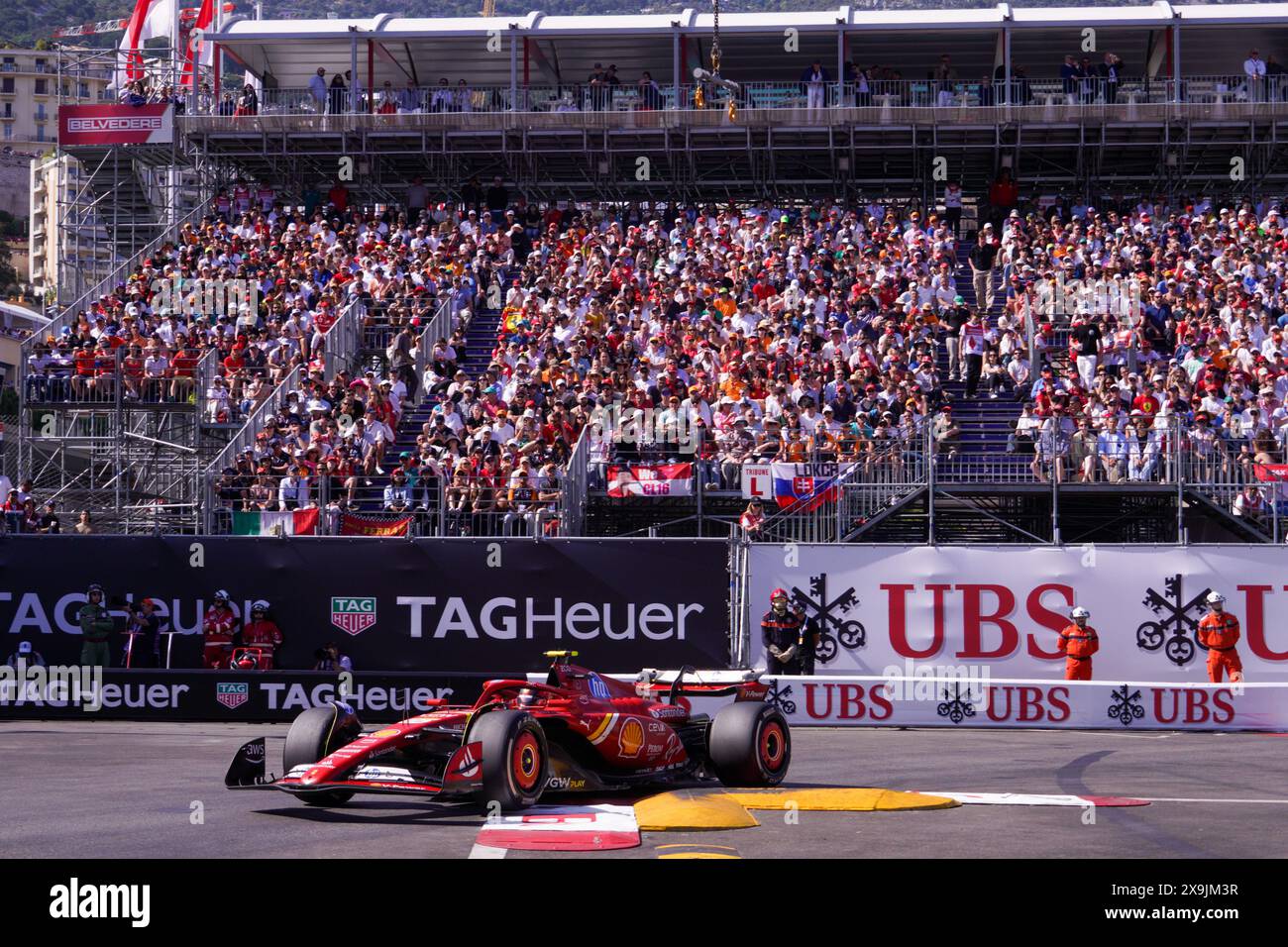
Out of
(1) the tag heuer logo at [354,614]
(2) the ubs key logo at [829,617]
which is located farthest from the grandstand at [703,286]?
(2) the ubs key logo at [829,617]

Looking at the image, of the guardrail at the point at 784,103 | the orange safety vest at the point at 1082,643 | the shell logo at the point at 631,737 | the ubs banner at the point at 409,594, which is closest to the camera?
the shell logo at the point at 631,737

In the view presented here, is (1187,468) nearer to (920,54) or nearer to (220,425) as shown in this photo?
(220,425)

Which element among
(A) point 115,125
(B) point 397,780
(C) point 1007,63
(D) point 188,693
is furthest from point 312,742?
Answer: (A) point 115,125

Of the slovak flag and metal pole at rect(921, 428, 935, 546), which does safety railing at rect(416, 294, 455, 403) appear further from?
metal pole at rect(921, 428, 935, 546)

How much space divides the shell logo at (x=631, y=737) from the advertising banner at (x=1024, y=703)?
772cm

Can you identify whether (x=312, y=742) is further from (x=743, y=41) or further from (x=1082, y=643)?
(x=743, y=41)

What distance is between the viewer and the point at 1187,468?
23.3 m

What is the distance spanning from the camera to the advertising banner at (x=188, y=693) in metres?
21.0

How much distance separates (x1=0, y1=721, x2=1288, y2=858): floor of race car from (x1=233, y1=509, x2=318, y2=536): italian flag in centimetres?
550

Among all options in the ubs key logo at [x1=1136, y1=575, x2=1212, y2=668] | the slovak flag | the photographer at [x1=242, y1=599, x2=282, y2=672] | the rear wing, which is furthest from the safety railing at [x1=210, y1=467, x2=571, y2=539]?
the rear wing

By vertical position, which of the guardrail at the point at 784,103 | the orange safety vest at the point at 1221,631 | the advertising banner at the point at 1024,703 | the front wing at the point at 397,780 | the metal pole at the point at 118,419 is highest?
the guardrail at the point at 784,103

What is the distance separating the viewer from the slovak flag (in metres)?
23.4

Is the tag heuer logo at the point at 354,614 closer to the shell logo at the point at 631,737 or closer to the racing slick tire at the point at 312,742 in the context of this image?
the racing slick tire at the point at 312,742

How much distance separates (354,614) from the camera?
22766 mm
